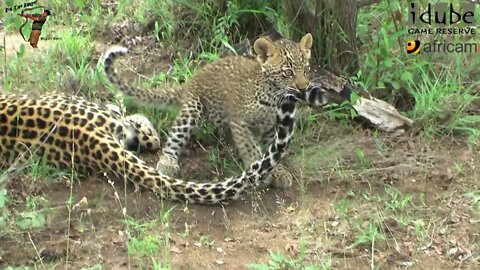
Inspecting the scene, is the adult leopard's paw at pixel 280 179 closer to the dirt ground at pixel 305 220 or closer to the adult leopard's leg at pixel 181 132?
the dirt ground at pixel 305 220

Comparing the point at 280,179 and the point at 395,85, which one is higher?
the point at 395,85

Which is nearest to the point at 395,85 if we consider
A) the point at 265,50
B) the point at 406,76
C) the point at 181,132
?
the point at 406,76

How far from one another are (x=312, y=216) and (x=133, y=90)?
6.15 ft

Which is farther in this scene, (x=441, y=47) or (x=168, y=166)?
(x=441, y=47)

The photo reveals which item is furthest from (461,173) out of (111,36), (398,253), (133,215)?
(111,36)

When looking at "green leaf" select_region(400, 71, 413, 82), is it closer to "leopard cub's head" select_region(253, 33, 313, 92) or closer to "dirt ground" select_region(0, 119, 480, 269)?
"dirt ground" select_region(0, 119, 480, 269)

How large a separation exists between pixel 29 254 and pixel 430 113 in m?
3.20

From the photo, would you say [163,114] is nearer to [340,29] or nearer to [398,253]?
[340,29]

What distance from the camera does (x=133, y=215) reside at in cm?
554

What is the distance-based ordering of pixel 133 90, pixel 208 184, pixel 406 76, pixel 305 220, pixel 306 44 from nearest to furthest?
pixel 305 220, pixel 208 184, pixel 306 44, pixel 133 90, pixel 406 76

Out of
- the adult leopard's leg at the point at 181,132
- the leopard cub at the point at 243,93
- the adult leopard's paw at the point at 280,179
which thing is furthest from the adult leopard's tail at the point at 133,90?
the adult leopard's paw at the point at 280,179

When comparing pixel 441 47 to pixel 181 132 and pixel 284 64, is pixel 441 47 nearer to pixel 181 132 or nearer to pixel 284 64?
pixel 284 64

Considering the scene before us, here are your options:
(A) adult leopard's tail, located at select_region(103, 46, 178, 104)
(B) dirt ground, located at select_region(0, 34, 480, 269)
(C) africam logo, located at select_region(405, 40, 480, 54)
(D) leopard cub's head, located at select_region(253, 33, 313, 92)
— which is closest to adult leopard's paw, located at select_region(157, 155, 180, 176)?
(B) dirt ground, located at select_region(0, 34, 480, 269)

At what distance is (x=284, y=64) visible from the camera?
241 inches
